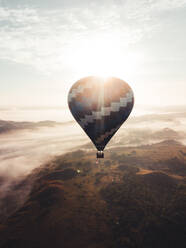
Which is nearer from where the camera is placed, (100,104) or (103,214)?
(100,104)

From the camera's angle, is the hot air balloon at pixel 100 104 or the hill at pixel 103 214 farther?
the hill at pixel 103 214

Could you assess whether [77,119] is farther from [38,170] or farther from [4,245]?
[38,170]

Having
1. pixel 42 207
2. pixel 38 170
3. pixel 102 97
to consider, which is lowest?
pixel 38 170

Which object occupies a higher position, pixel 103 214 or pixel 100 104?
pixel 100 104

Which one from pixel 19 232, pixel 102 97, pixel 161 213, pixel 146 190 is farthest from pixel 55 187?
pixel 102 97

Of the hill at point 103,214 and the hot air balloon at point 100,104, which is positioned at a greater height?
the hot air balloon at point 100,104

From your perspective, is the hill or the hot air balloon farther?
the hill

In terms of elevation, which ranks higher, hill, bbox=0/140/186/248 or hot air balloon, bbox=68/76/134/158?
hot air balloon, bbox=68/76/134/158

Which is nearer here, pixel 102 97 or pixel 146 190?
pixel 102 97
